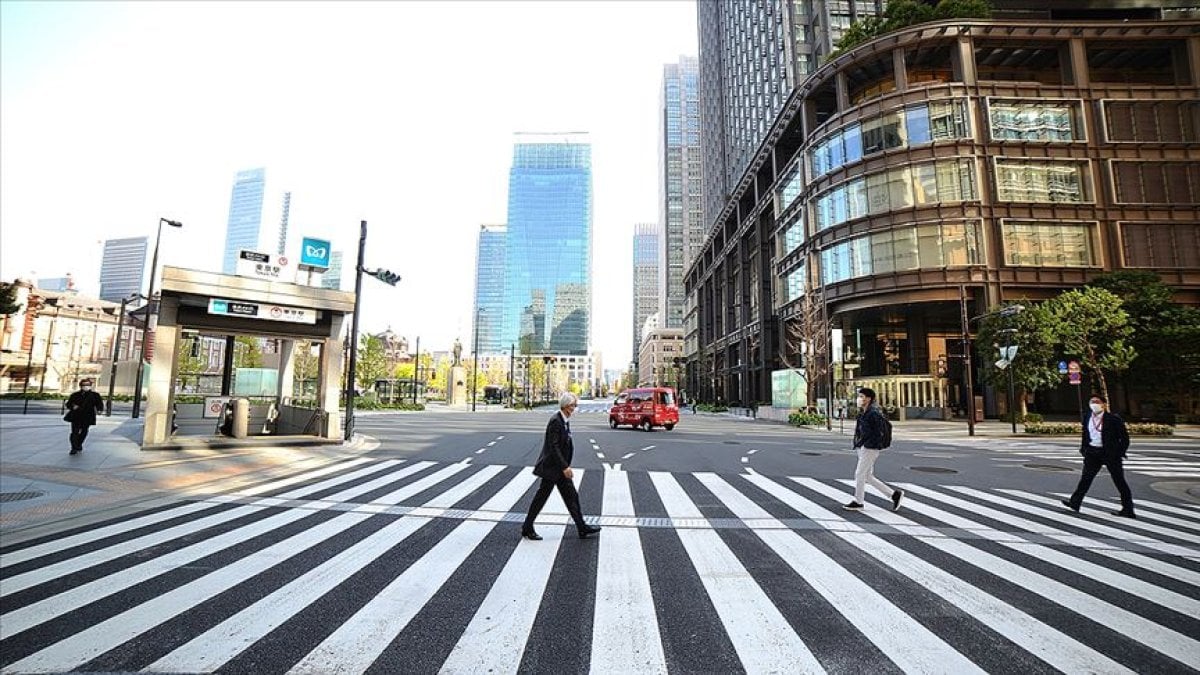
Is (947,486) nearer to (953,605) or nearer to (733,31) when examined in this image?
(953,605)

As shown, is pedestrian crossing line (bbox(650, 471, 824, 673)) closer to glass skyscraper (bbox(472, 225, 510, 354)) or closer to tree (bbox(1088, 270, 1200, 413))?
tree (bbox(1088, 270, 1200, 413))

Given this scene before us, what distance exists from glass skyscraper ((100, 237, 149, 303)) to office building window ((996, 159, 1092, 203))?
741 feet

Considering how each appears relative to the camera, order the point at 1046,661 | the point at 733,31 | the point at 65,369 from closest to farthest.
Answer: the point at 1046,661 < the point at 65,369 < the point at 733,31

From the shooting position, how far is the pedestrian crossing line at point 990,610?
11.1 ft

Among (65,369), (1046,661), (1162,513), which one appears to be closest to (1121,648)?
(1046,661)

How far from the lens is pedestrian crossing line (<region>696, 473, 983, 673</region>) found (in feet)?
11.0

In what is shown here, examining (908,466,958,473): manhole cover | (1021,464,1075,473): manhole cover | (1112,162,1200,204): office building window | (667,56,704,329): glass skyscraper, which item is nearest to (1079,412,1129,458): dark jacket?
(908,466,958,473): manhole cover

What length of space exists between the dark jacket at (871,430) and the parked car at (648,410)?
57.6 feet

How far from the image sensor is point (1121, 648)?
3.56 metres

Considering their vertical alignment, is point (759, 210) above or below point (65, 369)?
above

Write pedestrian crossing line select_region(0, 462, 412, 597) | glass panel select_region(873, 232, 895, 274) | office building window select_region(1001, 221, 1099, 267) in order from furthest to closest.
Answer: glass panel select_region(873, 232, 895, 274) → office building window select_region(1001, 221, 1099, 267) → pedestrian crossing line select_region(0, 462, 412, 597)

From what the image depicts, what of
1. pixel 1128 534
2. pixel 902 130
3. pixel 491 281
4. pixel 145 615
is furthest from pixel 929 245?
pixel 491 281

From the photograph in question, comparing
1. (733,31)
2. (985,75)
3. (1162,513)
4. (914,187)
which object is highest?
(733,31)

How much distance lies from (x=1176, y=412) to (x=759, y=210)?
3646cm
